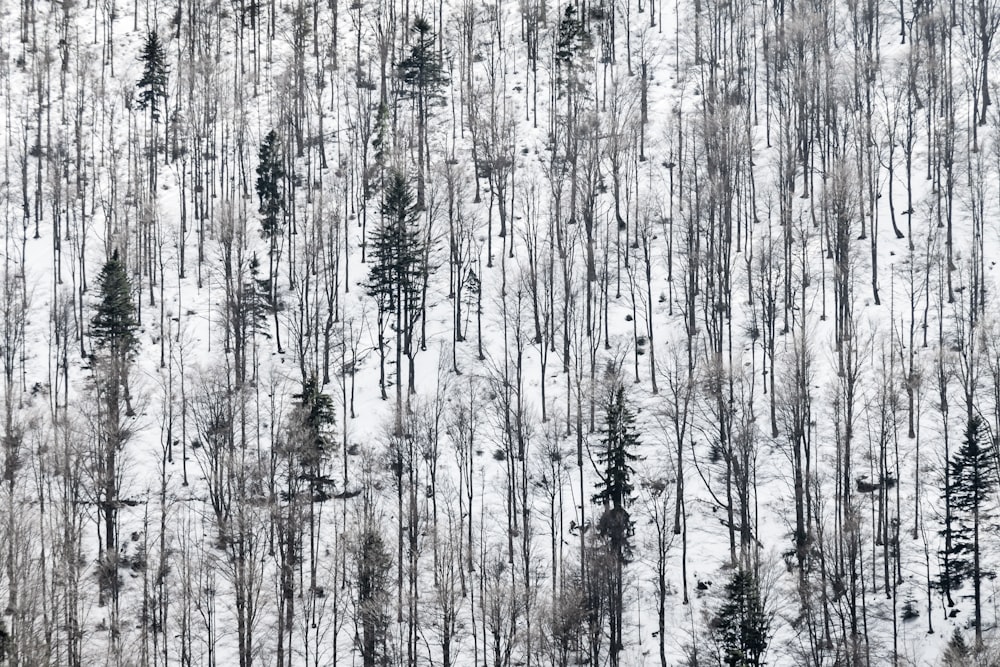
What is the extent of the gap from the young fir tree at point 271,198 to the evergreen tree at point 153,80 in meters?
15.0

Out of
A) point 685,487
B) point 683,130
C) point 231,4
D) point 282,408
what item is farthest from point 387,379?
point 231,4

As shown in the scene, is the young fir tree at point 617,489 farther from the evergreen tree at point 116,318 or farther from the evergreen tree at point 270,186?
the evergreen tree at point 270,186

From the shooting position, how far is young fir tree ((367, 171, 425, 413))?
52.3m

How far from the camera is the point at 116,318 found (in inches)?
1997

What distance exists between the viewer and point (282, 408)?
4931 centimetres

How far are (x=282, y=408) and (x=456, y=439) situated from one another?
10.7 meters

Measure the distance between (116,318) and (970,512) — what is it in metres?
44.0

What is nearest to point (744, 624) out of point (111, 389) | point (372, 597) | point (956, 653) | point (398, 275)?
point (956, 653)

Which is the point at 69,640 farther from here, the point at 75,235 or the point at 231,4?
the point at 231,4

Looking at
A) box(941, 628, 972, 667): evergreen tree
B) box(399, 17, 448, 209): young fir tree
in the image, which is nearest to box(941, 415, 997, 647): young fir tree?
box(941, 628, 972, 667): evergreen tree

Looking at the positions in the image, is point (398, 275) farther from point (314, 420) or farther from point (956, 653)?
point (956, 653)

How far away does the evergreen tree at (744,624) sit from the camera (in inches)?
1310

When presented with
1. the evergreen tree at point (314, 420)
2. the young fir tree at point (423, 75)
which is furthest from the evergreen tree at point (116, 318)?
the young fir tree at point (423, 75)

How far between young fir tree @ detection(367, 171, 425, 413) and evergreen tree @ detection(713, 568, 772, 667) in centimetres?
2271
